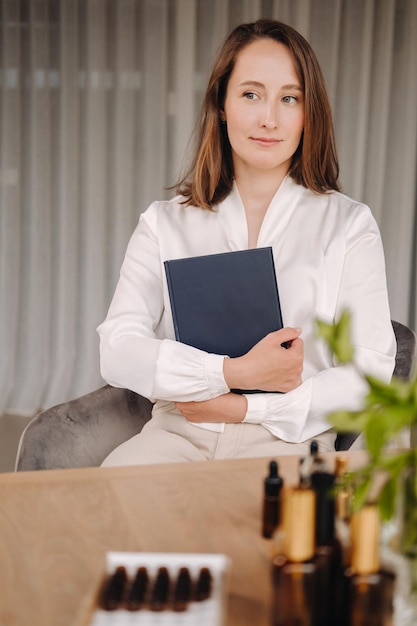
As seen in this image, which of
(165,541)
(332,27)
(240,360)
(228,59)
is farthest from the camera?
(332,27)

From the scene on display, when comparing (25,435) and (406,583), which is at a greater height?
(406,583)

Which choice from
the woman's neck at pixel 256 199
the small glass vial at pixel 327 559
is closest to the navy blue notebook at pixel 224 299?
the woman's neck at pixel 256 199

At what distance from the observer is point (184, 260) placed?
1688mm

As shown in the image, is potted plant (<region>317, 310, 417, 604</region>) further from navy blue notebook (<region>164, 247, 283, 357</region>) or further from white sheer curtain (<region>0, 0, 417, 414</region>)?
white sheer curtain (<region>0, 0, 417, 414</region>)

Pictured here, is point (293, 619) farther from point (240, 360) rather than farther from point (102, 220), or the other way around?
point (102, 220)

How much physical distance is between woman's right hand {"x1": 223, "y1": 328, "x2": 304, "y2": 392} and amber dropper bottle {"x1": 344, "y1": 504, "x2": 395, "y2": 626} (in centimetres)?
83

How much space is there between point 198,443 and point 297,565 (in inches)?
36.5

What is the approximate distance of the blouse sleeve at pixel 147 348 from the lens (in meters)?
1.69

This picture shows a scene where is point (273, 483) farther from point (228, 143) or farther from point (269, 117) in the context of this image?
point (228, 143)

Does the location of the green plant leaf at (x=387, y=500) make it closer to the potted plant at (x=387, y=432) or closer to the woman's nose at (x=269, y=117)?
the potted plant at (x=387, y=432)

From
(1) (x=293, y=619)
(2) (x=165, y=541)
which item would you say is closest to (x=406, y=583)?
(1) (x=293, y=619)

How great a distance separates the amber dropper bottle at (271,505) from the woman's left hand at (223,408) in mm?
580

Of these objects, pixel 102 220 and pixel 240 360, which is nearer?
pixel 240 360

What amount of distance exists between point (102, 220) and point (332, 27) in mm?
1532
